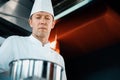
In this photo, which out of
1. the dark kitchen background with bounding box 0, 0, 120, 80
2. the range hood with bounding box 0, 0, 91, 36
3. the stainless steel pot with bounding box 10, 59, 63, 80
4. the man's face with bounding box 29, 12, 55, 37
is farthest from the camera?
the dark kitchen background with bounding box 0, 0, 120, 80

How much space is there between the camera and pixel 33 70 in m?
0.70

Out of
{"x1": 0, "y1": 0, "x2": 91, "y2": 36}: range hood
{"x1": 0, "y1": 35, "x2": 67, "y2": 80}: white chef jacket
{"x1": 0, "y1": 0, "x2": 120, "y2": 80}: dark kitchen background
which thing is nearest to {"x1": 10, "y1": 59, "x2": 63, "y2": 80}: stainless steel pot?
{"x1": 0, "y1": 35, "x2": 67, "y2": 80}: white chef jacket

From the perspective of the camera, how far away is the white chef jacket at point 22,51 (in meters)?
0.76

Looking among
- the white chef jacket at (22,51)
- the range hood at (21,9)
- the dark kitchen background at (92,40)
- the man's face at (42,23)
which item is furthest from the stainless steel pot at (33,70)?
the dark kitchen background at (92,40)

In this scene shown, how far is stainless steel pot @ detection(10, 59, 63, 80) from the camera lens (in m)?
0.69

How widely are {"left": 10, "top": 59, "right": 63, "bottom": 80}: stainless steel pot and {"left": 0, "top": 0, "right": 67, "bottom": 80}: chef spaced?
0.08ft

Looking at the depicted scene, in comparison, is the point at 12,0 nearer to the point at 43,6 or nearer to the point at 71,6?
the point at 71,6

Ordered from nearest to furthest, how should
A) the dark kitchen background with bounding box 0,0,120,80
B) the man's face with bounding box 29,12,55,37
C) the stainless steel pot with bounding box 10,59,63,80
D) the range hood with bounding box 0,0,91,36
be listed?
the stainless steel pot with bounding box 10,59,63,80 < the man's face with bounding box 29,12,55,37 < the range hood with bounding box 0,0,91,36 < the dark kitchen background with bounding box 0,0,120,80

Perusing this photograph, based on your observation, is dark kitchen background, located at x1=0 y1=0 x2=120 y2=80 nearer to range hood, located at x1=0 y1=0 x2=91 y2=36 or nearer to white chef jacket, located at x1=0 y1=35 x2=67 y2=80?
range hood, located at x1=0 y1=0 x2=91 y2=36

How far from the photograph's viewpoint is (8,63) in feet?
2.50

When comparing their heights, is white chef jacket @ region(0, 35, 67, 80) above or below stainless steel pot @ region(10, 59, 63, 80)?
above

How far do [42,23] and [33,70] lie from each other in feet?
0.56

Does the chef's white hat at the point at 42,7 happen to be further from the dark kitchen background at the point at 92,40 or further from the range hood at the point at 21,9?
the dark kitchen background at the point at 92,40

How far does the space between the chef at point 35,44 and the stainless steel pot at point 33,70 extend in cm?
2
